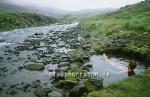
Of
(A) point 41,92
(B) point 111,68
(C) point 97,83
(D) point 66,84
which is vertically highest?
A: (C) point 97,83

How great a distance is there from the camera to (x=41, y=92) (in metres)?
29.6

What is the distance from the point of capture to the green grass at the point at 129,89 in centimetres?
2603

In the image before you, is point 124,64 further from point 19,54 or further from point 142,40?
point 19,54

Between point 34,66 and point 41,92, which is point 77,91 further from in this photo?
point 34,66

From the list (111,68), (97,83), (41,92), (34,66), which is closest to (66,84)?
(41,92)

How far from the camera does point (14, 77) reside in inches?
1495

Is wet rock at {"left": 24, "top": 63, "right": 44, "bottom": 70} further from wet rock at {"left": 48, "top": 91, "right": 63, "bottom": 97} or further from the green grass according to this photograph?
the green grass

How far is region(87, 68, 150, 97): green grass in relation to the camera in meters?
26.0

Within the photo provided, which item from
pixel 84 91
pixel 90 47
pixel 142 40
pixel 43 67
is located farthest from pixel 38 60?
pixel 142 40

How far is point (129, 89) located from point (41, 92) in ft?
35.2

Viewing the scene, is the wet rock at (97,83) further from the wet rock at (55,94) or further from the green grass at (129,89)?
the wet rock at (55,94)

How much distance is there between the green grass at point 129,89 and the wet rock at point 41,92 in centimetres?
608

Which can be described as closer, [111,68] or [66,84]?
[66,84]

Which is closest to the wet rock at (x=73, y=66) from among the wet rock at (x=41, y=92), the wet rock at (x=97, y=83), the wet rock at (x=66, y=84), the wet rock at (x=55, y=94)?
the wet rock at (x=66, y=84)
